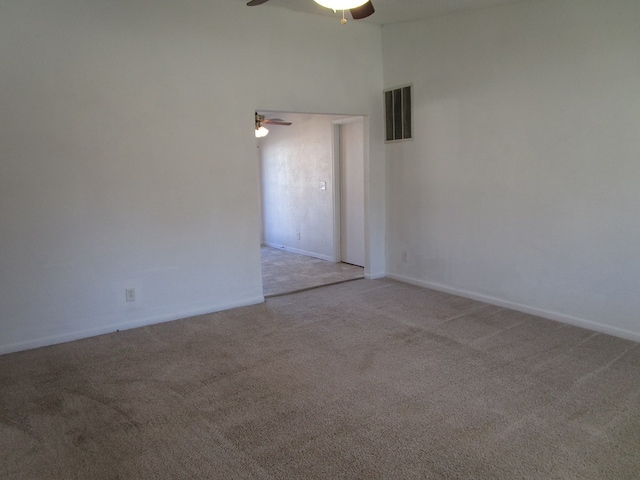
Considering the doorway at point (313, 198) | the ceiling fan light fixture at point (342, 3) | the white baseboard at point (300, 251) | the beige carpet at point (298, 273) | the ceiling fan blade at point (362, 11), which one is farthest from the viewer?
the white baseboard at point (300, 251)

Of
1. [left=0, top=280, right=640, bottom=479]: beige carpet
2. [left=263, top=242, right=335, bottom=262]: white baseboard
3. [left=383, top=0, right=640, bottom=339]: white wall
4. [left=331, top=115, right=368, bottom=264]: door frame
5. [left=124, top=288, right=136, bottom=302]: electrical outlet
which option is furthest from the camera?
[left=263, top=242, right=335, bottom=262]: white baseboard

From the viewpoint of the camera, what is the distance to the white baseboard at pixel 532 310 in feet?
12.0

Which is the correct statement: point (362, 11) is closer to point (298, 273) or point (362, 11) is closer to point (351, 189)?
point (351, 189)

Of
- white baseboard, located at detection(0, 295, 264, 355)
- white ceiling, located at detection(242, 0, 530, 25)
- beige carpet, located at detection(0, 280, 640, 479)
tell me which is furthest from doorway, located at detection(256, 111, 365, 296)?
beige carpet, located at detection(0, 280, 640, 479)

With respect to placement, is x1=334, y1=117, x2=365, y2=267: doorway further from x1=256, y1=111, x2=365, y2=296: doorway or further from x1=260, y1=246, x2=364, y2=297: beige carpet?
x1=260, y1=246, x2=364, y2=297: beige carpet

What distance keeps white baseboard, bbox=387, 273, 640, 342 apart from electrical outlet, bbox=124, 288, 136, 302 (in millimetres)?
3000

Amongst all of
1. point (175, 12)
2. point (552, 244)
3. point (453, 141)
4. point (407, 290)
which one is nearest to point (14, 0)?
point (175, 12)

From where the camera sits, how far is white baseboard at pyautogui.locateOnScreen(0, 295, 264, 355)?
366cm

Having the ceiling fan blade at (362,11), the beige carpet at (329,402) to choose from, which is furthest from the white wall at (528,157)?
the ceiling fan blade at (362,11)

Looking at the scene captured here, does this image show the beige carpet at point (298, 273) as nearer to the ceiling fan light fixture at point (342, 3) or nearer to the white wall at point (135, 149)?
the white wall at point (135, 149)

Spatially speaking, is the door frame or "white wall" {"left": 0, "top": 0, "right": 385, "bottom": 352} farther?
the door frame

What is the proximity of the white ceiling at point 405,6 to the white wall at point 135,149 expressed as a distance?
0.17 m

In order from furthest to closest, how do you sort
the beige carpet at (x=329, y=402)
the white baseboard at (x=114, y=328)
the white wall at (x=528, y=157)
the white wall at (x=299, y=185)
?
the white wall at (x=299, y=185)
the white baseboard at (x=114, y=328)
the white wall at (x=528, y=157)
the beige carpet at (x=329, y=402)

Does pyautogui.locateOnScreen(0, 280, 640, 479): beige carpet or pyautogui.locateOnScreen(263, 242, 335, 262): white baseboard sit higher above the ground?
pyautogui.locateOnScreen(263, 242, 335, 262): white baseboard
